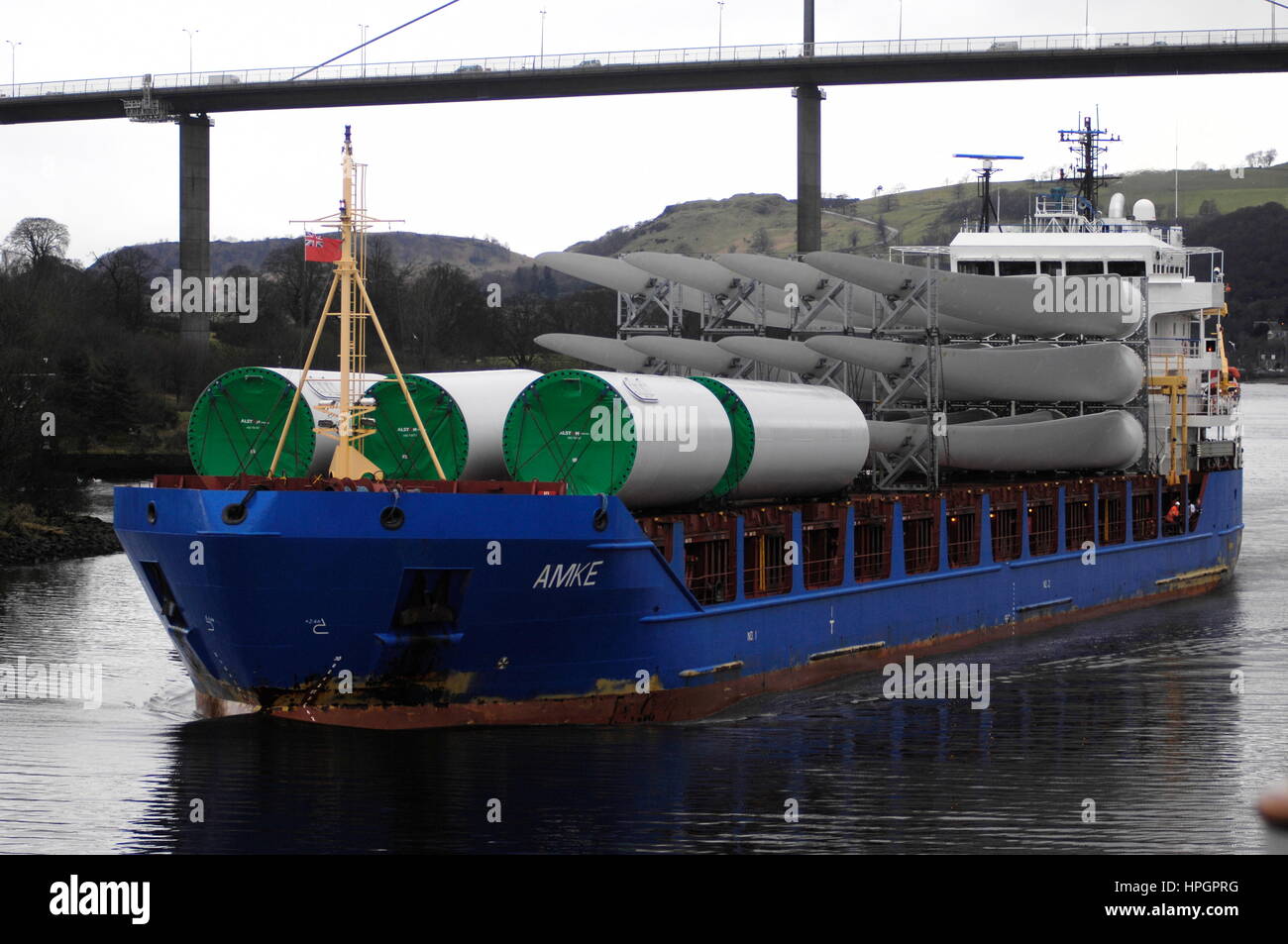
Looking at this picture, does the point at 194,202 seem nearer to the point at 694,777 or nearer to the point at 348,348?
the point at 348,348

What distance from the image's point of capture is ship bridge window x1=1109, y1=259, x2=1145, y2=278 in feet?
134

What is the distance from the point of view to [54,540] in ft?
159

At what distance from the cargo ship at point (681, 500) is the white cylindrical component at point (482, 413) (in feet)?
0.21

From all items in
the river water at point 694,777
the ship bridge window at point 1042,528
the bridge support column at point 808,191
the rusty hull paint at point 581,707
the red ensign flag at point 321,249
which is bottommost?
the river water at point 694,777

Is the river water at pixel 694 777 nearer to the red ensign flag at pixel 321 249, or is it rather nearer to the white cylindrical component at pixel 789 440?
the white cylindrical component at pixel 789 440

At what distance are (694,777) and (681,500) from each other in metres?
5.42

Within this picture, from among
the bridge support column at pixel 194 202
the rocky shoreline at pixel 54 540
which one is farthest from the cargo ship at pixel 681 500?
the bridge support column at pixel 194 202

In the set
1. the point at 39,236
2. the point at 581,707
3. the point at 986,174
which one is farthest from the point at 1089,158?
the point at 39,236

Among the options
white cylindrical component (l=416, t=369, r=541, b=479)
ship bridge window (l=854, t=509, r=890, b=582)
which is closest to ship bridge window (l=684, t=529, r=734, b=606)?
white cylindrical component (l=416, t=369, r=541, b=479)

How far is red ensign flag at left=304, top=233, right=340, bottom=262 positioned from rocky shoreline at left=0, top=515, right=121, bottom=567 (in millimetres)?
27516

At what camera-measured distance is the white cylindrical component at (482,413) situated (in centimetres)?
2391
